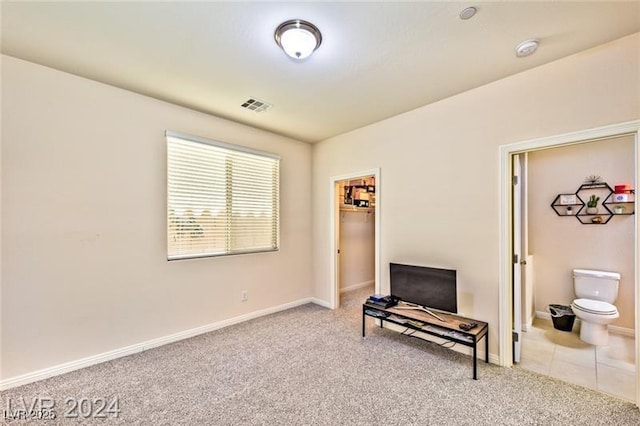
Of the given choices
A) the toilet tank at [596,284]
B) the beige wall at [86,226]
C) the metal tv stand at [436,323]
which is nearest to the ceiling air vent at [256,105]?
the beige wall at [86,226]

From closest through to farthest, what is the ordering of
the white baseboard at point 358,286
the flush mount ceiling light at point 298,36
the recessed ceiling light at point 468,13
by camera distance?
1. the recessed ceiling light at point 468,13
2. the flush mount ceiling light at point 298,36
3. the white baseboard at point 358,286

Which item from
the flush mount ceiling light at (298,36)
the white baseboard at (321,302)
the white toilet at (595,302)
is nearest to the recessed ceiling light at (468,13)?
the flush mount ceiling light at (298,36)

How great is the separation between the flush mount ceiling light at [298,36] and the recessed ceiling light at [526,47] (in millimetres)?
1514

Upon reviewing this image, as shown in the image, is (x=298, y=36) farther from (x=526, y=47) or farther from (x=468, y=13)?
(x=526, y=47)

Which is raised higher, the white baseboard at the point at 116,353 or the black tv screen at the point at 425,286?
the black tv screen at the point at 425,286

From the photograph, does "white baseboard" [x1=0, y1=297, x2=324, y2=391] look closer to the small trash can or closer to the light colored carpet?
the light colored carpet

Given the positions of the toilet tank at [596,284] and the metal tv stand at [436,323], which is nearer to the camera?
the metal tv stand at [436,323]

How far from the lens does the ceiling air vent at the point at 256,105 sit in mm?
2951

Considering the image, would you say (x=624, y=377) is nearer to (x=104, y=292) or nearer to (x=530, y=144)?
(x=530, y=144)

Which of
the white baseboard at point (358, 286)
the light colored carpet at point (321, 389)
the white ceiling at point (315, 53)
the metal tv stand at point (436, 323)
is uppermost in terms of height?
the white ceiling at point (315, 53)

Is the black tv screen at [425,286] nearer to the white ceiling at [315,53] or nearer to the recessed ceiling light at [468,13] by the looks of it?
the white ceiling at [315,53]

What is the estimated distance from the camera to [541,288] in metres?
3.62

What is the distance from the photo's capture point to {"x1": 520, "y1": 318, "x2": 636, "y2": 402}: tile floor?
2189mm

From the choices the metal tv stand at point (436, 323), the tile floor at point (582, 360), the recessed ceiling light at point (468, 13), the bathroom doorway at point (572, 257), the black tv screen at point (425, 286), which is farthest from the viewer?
the black tv screen at point (425, 286)
